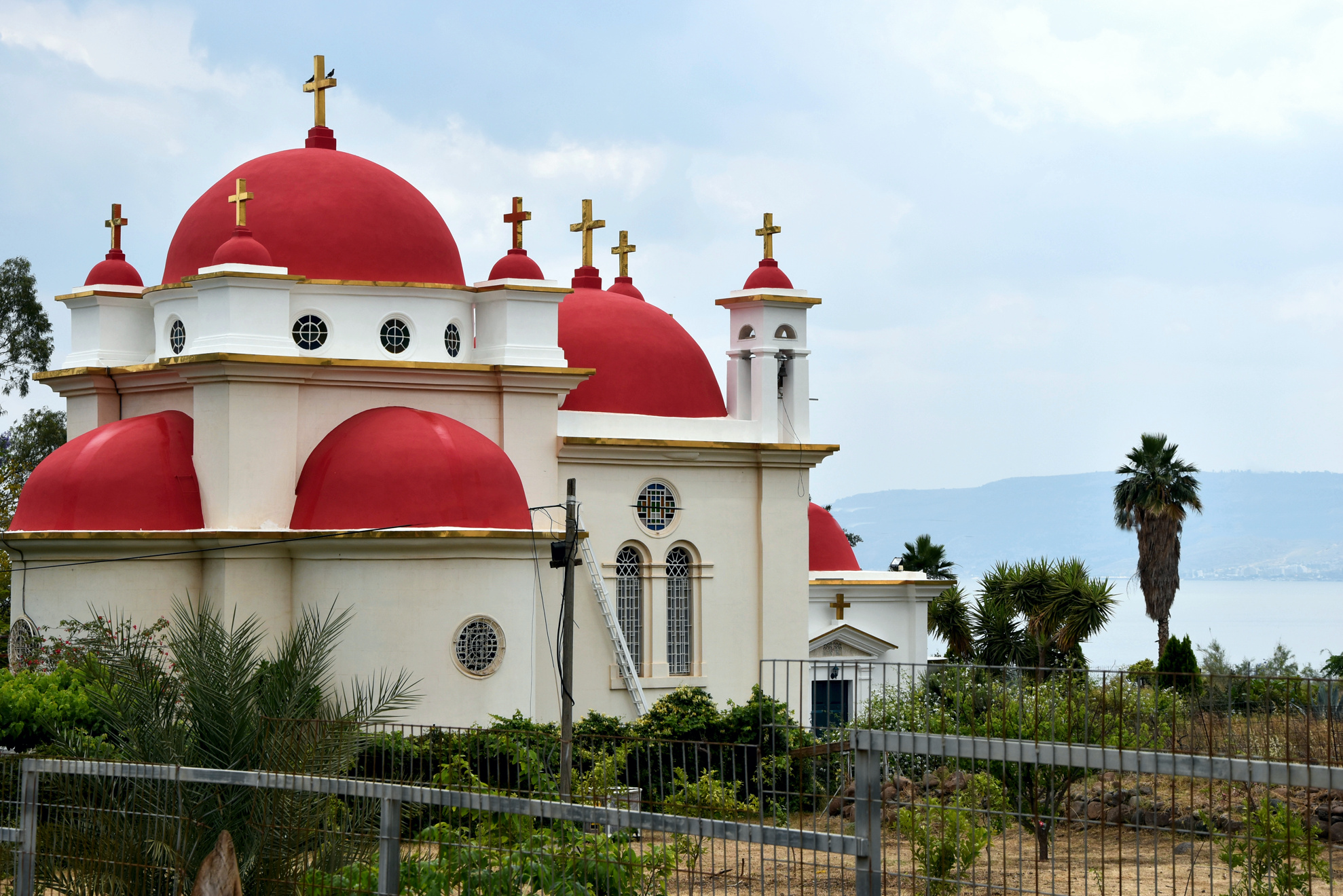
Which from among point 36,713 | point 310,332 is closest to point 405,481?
point 310,332

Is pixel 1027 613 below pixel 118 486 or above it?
below

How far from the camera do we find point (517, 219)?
935 inches

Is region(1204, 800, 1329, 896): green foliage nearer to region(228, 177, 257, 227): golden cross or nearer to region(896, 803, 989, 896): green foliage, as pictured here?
region(896, 803, 989, 896): green foliage

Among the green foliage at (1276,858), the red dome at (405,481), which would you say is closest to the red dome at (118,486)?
the red dome at (405,481)

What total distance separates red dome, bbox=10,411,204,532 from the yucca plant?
10.9 meters

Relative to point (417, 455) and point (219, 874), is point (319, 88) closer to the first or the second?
point (417, 455)

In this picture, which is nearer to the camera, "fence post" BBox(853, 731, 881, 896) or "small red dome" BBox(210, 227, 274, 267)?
"fence post" BBox(853, 731, 881, 896)

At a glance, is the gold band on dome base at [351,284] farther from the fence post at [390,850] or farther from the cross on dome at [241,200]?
the fence post at [390,850]

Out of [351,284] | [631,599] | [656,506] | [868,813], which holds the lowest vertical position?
[868,813]

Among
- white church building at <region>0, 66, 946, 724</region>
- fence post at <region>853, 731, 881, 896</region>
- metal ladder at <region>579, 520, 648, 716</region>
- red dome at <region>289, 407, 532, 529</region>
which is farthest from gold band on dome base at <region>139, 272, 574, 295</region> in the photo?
fence post at <region>853, 731, 881, 896</region>

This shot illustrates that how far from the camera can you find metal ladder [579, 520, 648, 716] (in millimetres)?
22781

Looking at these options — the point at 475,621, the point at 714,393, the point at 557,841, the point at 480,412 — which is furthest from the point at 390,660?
the point at 557,841

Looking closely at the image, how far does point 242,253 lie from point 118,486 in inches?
134

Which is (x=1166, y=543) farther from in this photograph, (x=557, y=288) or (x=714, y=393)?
(x=557, y=288)
